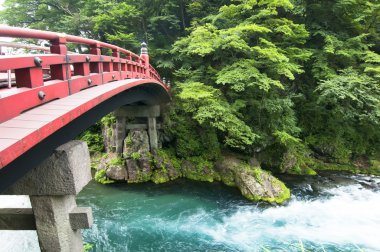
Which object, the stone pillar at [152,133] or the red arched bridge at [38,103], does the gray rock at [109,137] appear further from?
the red arched bridge at [38,103]

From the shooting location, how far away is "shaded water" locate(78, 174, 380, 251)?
394 inches

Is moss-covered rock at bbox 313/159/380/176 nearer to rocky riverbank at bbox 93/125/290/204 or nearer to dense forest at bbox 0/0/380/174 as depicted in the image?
dense forest at bbox 0/0/380/174

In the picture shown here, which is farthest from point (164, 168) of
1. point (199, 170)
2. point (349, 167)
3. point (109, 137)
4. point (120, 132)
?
point (349, 167)

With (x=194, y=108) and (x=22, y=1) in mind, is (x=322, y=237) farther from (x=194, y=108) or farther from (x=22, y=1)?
(x=22, y=1)

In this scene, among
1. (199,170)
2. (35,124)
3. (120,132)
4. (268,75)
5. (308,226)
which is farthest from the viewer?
(120,132)

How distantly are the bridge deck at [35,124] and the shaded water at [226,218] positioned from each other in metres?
7.34

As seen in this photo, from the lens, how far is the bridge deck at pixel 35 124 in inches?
93.9

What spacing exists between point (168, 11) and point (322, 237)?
16087mm

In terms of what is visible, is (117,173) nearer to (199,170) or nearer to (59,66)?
(199,170)

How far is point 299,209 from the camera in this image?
1233 cm

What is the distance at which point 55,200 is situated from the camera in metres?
4.05

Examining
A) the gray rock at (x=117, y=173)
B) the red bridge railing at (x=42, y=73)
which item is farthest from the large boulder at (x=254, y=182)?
the red bridge railing at (x=42, y=73)

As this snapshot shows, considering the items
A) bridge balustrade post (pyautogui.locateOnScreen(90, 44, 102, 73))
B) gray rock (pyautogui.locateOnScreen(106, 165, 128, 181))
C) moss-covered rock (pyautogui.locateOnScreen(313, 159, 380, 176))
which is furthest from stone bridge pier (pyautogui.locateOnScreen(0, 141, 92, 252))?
moss-covered rock (pyautogui.locateOnScreen(313, 159, 380, 176))

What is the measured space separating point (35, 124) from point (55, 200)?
1.65 metres
